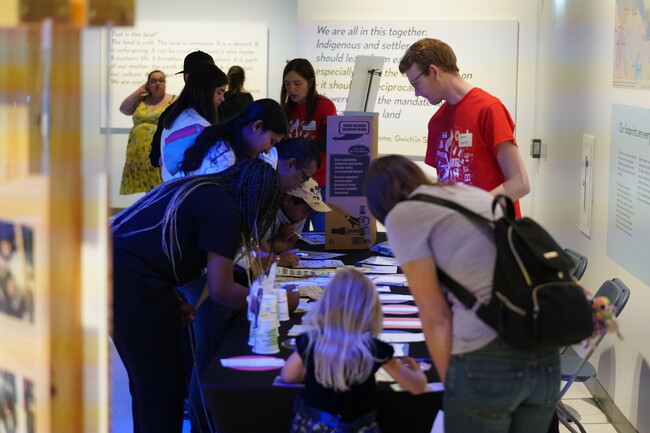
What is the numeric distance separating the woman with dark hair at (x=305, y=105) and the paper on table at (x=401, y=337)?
10.8 ft

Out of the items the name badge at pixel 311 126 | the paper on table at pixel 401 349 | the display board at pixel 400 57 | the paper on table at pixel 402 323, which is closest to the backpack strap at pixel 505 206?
the paper on table at pixel 401 349

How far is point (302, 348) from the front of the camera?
2463mm

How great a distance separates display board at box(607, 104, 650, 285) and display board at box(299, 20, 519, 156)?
2.89 metres

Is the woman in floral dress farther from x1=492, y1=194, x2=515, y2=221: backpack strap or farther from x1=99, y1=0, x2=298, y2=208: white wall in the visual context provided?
x1=492, y1=194, x2=515, y2=221: backpack strap

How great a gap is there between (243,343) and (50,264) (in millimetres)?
1738

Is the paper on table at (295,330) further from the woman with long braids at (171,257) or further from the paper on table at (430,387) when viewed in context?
the paper on table at (430,387)

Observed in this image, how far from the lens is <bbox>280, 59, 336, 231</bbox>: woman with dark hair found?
250 inches

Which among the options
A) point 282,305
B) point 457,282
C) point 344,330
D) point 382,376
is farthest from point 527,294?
point 282,305

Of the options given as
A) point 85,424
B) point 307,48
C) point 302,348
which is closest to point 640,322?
point 302,348

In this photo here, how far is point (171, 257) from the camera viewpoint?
9.32ft

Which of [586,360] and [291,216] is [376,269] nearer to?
[291,216]

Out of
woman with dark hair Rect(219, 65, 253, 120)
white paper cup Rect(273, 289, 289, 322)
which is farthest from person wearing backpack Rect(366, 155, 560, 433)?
woman with dark hair Rect(219, 65, 253, 120)

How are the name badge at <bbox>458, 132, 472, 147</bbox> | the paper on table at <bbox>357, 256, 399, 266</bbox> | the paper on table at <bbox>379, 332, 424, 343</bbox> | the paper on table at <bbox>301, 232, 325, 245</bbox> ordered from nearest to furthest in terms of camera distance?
the paper on table at <bbox>379, 332, 424, 343</bbox> → the name badge at <bbox>458, 132, 472, 147</bbox> → the paper on table at <bbox>357, 256, 399, 266</bbox> → the paper on table at <bbox>301, 232, 325, 245</bbox>

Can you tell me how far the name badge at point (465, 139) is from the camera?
12.9ft
